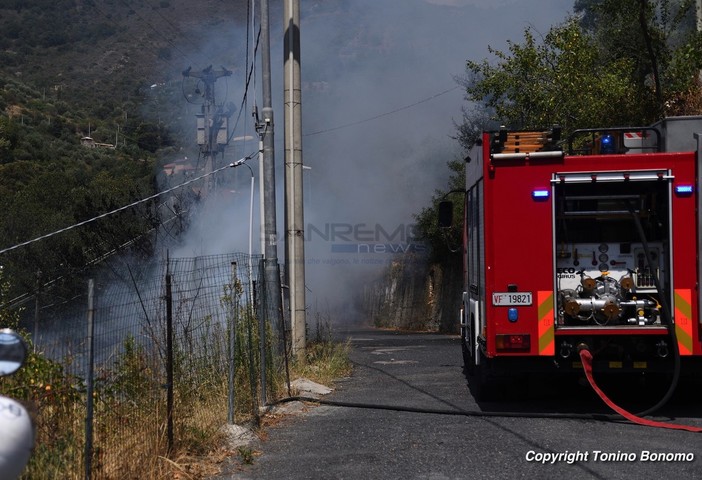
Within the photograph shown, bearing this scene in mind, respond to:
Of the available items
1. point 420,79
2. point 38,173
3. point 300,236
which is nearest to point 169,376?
point 300,236

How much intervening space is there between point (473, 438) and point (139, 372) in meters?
2.94

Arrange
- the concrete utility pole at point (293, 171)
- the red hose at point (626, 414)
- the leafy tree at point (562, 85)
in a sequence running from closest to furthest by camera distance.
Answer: the red hose at point (626, 414) < the concrete utility pole at point (293, 171) < the leafy tree at point (562, 85)

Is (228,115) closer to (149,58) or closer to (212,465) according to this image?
(212,465)

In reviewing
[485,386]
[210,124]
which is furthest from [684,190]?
[210,124]

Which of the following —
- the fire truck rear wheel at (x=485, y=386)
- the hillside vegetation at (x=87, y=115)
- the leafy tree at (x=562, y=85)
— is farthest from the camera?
the hillside vegetation at (x=87, y=115)

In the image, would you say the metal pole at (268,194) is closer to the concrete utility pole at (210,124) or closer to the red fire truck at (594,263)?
the red fire truck at (594,263)

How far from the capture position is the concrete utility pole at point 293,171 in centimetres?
1388

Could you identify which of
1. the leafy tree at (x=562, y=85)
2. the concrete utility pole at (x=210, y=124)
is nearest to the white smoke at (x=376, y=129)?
the concrete utility pole at (x=210, y=124)

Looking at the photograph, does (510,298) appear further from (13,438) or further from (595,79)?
(595,79)

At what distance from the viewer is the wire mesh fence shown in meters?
5.89

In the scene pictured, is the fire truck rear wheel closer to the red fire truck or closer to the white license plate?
the red fire truck

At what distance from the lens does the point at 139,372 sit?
6.78m

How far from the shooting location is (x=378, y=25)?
1948 inches

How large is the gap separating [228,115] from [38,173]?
9.40 m
